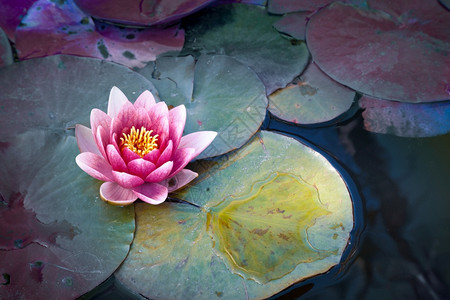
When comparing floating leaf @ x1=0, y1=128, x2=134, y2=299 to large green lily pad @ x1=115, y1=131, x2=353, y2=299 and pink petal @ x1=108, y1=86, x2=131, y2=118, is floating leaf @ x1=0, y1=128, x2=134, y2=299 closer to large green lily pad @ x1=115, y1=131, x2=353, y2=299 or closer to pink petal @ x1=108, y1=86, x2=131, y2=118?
large green lily pad @ x1=115, y1=131, x2=353, y2=299

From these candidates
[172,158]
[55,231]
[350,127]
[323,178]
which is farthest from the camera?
[350,127]

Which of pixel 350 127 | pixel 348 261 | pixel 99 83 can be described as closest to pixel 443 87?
pixel 350 127

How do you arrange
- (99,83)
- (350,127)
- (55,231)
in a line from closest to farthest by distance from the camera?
(55,231) → (99,83) → (350,127)

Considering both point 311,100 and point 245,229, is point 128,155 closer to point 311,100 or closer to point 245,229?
point 245,229

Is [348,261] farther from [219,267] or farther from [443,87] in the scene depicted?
[443,87]

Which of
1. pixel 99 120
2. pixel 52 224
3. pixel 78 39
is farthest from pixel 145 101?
pixel 78 39

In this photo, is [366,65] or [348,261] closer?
[348,261]

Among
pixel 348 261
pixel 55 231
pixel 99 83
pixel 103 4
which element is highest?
pixel 103 4

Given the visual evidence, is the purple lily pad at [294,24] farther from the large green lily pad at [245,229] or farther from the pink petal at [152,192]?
the pink petal at [152,192]
